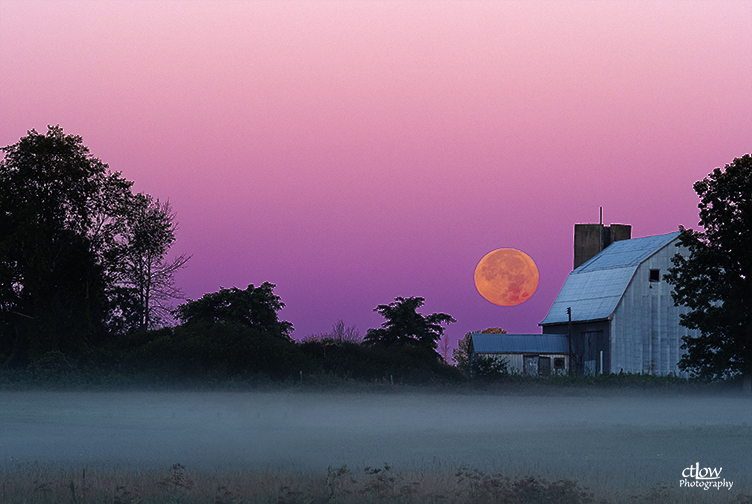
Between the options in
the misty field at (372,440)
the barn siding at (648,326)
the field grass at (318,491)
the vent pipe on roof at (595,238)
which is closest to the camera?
the field grass at (318,491)

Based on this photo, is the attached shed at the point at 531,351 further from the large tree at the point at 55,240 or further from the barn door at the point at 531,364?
the large tree at the point at 55,240

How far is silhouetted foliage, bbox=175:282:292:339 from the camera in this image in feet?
232

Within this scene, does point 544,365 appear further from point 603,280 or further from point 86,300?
point 86,300

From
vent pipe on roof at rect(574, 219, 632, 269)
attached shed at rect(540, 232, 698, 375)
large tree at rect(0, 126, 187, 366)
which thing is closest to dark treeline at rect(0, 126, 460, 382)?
large tree at rect(0, 126, 187, 366)

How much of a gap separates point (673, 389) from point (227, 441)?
31415mm

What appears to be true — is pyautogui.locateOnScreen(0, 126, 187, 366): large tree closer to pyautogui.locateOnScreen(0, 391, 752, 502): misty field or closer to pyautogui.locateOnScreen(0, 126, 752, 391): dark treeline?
pyautogui.locateOnScreen(0, 126, 752, 391): dark treeline

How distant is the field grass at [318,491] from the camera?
1102 centimetres

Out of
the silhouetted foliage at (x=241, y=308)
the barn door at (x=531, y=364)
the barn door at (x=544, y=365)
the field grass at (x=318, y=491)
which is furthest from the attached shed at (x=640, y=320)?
the field grass at (x=318, y=491)

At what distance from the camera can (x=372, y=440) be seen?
869 inches

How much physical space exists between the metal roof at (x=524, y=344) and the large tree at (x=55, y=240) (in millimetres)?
29833

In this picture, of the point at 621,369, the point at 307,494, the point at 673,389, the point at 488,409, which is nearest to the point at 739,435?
the point at 488,409

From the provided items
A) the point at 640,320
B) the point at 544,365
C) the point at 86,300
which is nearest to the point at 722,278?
the point at 640,320

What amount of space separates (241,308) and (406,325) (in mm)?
18423

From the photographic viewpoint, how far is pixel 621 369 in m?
58.8
